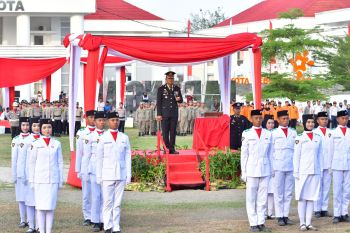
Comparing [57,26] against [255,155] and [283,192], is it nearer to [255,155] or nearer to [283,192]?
[283,192]

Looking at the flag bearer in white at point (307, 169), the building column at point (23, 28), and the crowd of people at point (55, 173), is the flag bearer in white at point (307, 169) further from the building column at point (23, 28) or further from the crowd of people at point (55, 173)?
the building column at point (23, 28)

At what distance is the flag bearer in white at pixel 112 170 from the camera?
12242 millimetres

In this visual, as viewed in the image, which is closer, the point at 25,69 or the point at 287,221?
the point at 287,221

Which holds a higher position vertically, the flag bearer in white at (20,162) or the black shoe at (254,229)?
the flag bearer in white at (20,162)

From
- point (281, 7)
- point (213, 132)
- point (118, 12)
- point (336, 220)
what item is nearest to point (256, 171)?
point (336, 220)

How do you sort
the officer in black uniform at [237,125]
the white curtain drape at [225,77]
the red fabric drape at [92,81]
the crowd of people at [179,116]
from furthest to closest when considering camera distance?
1. the crowd of people at [179,116]
2. the white curtain drape at [225,77]
3. the officer in black uniform at [237,125]
4. the red fabric drape at [92,81]

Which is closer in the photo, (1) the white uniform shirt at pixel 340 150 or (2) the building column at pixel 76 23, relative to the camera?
(1) the white uniform shirt at pixel 340 150

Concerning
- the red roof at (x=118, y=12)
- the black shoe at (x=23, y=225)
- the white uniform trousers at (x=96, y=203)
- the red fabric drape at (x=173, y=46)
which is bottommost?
the black shoe at (x=23, y=225)

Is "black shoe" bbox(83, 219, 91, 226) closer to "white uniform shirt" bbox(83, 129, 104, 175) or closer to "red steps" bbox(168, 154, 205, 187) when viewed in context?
"white uniform shirt" bbox(83, 129, 104, 175)

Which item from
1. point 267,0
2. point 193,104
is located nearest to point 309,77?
point 193,104

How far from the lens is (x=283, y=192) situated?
44.1 ft

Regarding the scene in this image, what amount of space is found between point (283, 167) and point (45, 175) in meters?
3.73

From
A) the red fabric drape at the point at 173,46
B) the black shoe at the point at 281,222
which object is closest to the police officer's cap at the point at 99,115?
the black shoe at the point at 281,222

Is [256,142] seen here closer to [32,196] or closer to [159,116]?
[32,196]
